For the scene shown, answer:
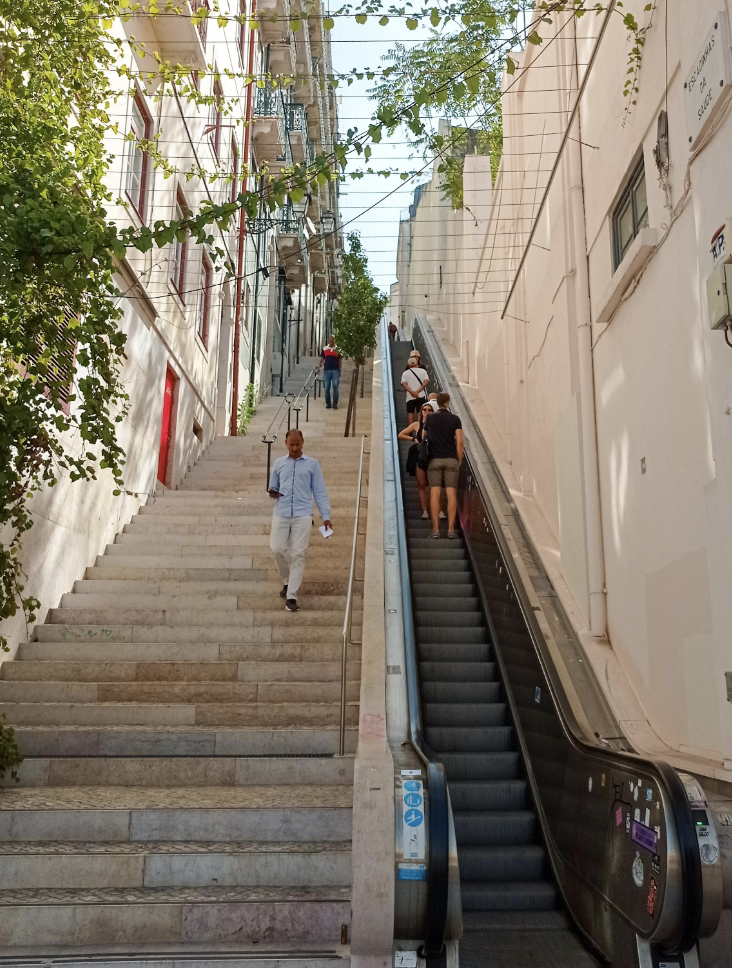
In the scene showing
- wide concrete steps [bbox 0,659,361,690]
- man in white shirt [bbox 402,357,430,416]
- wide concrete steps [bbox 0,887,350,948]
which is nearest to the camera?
wide concrete steps [bbox 0,887,350,948]

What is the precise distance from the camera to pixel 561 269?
856 cm

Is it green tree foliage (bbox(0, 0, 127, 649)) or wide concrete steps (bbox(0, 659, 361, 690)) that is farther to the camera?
wide concrete steps (bbox(0, 659, 361, 690))

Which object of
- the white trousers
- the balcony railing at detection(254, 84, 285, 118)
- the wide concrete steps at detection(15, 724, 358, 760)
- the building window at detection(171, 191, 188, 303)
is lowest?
the wide concrete steps at detection(15, 724, 358, 760)

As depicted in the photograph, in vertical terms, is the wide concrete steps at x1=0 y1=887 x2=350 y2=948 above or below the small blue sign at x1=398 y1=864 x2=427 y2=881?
below

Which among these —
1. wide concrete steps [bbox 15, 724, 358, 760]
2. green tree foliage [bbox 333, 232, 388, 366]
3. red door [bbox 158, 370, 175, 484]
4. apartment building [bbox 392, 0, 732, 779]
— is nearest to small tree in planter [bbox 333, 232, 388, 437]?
green tree foliage [bbox 333, 232, 388, 366]

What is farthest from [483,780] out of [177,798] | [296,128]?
[296,128]

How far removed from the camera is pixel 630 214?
22.3 feet

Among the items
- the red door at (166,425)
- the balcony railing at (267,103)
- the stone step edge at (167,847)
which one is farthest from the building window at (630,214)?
the balcony railing at (267,103)

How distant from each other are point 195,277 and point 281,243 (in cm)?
1005

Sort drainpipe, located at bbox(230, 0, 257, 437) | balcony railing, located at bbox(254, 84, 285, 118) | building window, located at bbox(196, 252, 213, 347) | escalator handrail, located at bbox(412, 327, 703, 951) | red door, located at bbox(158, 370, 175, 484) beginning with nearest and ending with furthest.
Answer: escalator handrail, located at bbox(412, 327, 703, 951)
red door, located at bbox(158, 370, 175, 484)
building window, located at bbox(196, 252, 213, 347)
drainpipe, located at bbox(230, 0, 257, 437)
balcony railing, located at bbox(254, 84, 285, 118)

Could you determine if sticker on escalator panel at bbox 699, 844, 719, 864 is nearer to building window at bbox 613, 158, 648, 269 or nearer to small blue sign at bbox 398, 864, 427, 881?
small blue sign at bbox 398, 864, 427, 881

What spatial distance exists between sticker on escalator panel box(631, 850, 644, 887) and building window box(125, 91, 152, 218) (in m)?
8.63

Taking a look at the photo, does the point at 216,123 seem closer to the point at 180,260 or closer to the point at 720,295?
the point at 180,260

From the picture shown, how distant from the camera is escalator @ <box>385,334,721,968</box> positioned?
139 inches
